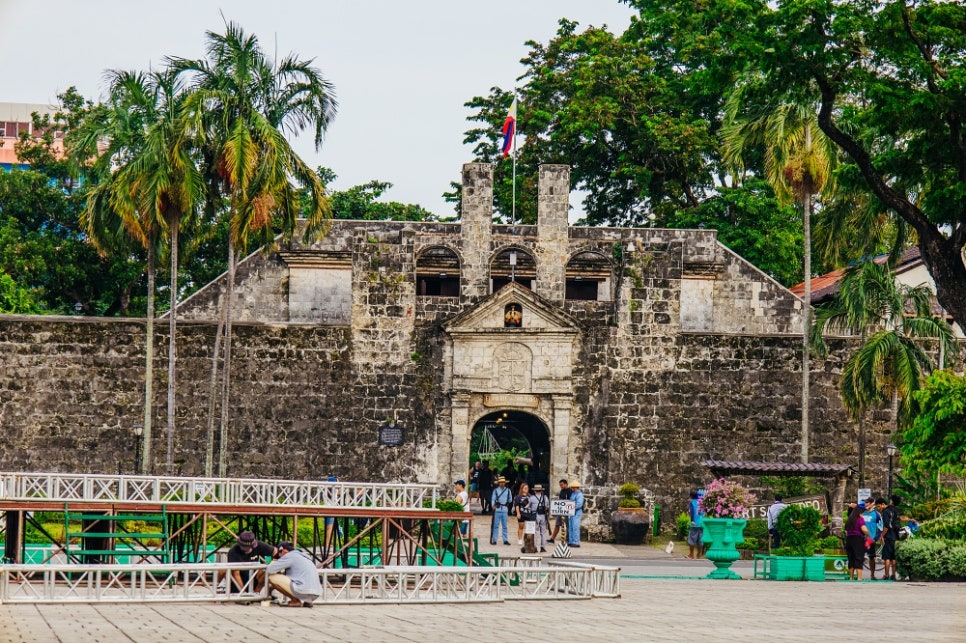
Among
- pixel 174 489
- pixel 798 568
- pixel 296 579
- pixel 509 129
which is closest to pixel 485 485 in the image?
pixel 509 129

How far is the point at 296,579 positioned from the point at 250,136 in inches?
628

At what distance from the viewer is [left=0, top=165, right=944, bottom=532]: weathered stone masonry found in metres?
33.7

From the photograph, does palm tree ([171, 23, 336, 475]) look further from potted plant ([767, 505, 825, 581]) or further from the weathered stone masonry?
potted plant ([767, 505, 825, 581])

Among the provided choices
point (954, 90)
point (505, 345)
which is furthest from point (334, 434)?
point (954, 90)

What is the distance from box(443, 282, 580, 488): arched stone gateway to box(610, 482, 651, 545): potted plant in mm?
1920

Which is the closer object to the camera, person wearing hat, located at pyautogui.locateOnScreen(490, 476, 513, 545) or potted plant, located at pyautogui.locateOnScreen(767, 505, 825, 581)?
potted plant, located at pyautogui.locateOnScreen(767, 505, 825, 581)

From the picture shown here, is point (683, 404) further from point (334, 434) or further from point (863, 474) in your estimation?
point (334, 434)

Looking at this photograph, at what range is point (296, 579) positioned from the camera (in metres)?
18.1

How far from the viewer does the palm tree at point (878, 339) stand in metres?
31.4

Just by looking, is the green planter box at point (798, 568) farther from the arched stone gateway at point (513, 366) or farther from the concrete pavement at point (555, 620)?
the arched stone gateway at point (513, 366)

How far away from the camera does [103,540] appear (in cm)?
2405

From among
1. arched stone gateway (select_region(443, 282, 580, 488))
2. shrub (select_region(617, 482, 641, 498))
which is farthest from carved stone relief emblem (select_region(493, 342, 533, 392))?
shrub (select_region(617, 482, 641, 498))

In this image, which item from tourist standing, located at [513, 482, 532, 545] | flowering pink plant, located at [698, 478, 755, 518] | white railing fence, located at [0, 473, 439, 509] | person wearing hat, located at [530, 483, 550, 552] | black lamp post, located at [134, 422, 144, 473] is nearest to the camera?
white railing fence, located at [0, 473, 439, 509]

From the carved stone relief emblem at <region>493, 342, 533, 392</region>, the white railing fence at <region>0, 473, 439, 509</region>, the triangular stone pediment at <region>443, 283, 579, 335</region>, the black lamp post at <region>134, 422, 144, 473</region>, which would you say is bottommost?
the white railing fence at <region>0, 473, 439, 509</region>
